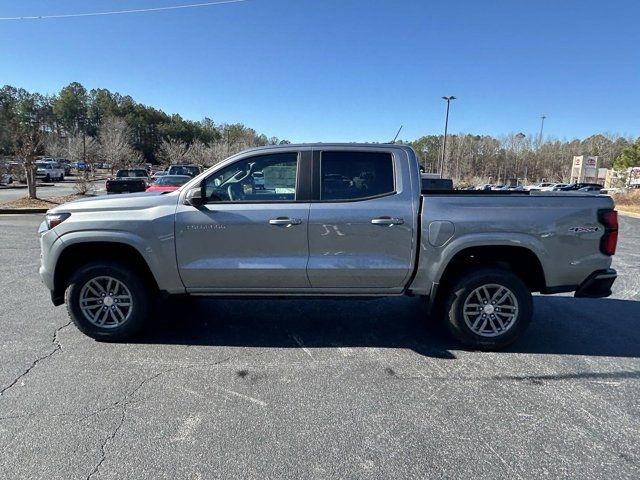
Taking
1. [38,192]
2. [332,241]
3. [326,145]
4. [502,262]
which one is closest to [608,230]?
[502,262]

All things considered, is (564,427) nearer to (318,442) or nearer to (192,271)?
(318,442)

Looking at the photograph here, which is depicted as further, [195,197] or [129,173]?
[129,173]

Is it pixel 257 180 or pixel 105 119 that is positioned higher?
pixel 105 119

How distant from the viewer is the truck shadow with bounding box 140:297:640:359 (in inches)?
161

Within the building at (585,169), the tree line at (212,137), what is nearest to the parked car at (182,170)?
the tree line at (212,137)

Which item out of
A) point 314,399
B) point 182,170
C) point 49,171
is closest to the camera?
point 314,399

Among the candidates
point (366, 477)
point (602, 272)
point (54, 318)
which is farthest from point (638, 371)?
point (54, 318)

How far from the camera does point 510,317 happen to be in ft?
Answer: 12.9

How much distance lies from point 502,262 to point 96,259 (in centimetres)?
411

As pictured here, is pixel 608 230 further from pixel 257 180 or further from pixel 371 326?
pixel 257 180

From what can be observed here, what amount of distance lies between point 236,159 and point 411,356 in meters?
2.56

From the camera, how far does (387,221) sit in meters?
3.78

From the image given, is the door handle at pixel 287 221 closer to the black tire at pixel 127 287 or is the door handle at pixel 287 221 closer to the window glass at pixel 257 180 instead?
the window glass at pixel 257 180

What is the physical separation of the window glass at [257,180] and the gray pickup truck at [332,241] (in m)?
0.01
